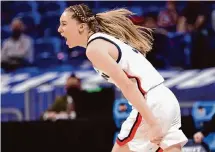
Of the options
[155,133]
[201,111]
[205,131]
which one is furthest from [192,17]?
[155,133]

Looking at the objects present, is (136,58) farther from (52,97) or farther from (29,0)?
(29,0)

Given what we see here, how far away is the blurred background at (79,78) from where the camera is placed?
7.06 meters

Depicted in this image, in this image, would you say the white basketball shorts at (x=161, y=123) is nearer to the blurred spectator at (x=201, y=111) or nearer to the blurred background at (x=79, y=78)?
the blurred background at (x=79, y=78)

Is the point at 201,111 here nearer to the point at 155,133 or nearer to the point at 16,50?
the point at 155,133

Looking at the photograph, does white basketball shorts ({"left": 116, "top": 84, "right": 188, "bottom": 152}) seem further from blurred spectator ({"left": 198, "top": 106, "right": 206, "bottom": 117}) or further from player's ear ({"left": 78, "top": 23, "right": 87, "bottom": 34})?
blurred spectator ({"left": 198, "top": 106, "right": 206, "bottom": 117})

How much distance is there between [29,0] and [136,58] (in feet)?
25.8

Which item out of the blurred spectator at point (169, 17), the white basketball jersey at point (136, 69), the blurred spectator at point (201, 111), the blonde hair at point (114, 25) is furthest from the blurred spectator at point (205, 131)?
the blurred spectator at point (169, 17)

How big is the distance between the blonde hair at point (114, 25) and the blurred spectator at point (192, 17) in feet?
17.3

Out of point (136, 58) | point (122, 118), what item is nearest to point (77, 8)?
point (136, 58)

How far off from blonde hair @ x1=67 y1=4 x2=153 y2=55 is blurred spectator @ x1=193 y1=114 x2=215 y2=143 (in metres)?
1.76

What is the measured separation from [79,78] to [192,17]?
225cm

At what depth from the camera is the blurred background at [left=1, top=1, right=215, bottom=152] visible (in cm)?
706

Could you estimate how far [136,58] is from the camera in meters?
4.33

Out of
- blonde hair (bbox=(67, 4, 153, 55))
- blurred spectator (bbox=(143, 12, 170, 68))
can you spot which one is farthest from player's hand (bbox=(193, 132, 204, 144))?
blurred spectator (bbox=(143, 12, 170, 68))
